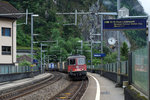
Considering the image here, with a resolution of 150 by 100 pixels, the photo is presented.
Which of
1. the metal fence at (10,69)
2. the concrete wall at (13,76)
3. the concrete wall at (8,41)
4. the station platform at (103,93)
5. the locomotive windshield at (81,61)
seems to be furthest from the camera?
the concrete wall at (8,41)

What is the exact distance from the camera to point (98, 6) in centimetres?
19538

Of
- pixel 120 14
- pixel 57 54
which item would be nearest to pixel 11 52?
pixel 120 14

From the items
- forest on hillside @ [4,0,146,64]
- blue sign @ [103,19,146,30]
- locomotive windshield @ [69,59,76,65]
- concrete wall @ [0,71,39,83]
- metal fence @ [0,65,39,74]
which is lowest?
concrete wall @ [0,71,39,83]

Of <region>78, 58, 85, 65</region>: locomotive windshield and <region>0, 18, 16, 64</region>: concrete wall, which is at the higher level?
<region>0, 18, 16, 64</region>: concrete wall

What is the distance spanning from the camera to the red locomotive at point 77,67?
36.4 metres

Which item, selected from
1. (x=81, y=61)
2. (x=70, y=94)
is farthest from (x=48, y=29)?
(x=70, y=94)

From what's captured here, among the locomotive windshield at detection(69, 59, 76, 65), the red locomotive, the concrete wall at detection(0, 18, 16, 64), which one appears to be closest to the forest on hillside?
the concrete wall at detection(0, 18, 16, 64)

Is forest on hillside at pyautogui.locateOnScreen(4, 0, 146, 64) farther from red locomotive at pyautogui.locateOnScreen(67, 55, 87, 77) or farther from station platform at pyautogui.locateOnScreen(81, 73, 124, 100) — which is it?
station platform at pyautogui.locateOnScreen(81, 73, 124, 100)

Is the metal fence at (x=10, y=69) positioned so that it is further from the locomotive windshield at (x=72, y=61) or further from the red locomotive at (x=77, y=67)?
the locomotive windshield at (x=72, y=61)

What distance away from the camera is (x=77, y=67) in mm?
36656

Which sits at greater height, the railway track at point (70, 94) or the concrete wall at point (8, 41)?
the concrete wall at point (8, 41)

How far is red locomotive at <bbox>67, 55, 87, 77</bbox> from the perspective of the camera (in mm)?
36406

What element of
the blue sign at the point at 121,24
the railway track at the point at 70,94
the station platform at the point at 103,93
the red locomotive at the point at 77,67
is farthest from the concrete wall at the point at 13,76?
the blue sign at the point at 121,24

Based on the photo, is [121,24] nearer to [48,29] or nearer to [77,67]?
[77,67]
